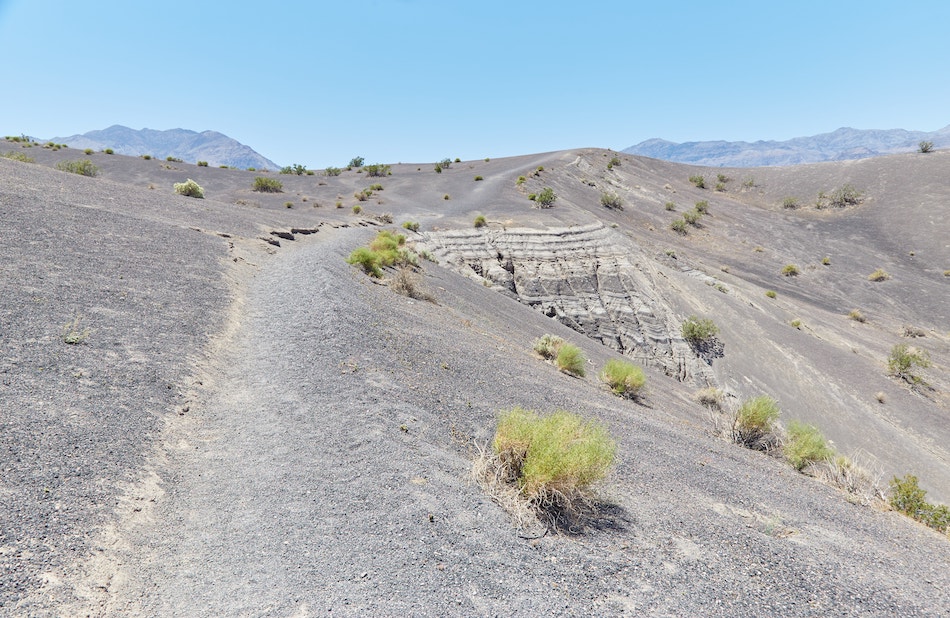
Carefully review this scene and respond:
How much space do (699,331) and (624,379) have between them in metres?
9.75

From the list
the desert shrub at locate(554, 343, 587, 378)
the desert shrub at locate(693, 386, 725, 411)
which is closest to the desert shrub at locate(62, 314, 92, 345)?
the desert shrub at locate(554, 343, 587, 378)

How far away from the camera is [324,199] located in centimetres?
3338

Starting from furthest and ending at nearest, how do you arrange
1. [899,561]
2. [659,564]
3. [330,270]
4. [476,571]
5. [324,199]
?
1. [324,199]
2. [330,270]
3. [899,561]
4. [659,564]
5. [476,571]

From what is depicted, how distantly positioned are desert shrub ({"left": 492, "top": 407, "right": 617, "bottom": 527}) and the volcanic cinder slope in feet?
1.08

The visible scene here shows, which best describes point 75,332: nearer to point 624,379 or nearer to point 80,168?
point 624,379

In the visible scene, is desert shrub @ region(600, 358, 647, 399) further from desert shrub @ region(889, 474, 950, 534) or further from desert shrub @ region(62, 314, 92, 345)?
A: desert shrub @ region(62, 314, 92, 345)

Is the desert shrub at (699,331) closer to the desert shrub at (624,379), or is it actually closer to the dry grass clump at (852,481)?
the desert shrub at (624,379)

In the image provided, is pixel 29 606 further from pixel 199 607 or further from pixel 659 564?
pixel 659 564

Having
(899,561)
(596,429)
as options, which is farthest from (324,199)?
(899,561)

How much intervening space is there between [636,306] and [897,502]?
13733 mm

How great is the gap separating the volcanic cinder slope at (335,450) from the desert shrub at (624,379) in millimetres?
360

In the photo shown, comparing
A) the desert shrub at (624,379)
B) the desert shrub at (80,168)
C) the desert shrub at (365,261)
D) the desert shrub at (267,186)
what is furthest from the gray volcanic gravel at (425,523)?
the desert shrub at (267,186)

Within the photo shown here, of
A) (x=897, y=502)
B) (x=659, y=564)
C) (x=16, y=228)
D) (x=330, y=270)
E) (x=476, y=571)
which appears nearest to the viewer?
(x=476, y=571)

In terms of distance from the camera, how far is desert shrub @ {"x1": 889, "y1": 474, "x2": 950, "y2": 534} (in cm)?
747
